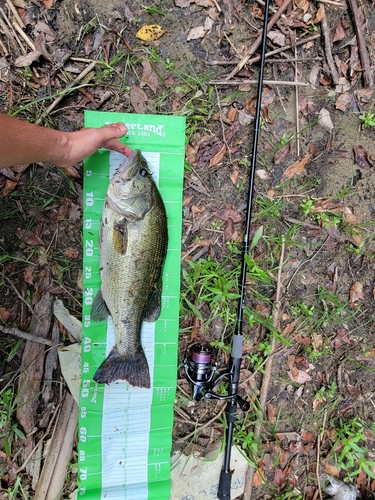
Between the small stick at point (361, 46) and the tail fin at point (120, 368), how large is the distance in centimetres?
329

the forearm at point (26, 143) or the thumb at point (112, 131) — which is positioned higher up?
the thumb at point (112, 131)

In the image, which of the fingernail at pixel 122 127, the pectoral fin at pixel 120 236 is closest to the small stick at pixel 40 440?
the pectoral fin at pixel 120 236

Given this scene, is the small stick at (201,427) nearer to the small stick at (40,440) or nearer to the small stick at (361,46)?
the small stick at (40,440)

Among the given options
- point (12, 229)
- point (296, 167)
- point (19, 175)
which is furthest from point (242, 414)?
point (19, 175)

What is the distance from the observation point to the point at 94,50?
317cm

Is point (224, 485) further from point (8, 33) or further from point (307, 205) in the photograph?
point (8, 33)

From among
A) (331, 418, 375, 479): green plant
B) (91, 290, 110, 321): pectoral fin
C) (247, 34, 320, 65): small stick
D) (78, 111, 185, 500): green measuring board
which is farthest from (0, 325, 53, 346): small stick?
(247, 34, 320, 65): small stick

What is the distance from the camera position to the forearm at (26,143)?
2273 mm

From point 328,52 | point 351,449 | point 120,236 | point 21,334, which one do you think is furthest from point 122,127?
point 351,449

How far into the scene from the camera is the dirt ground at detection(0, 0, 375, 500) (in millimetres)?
3150

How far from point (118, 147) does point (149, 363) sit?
1.87 m

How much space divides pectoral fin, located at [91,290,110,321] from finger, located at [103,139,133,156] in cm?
118

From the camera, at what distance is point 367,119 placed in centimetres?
341

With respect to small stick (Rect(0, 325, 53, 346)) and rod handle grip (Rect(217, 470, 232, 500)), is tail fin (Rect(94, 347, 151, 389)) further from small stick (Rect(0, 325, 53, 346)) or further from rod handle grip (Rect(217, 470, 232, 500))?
rod handle grip (Rect(217, 470, 232, 500))
